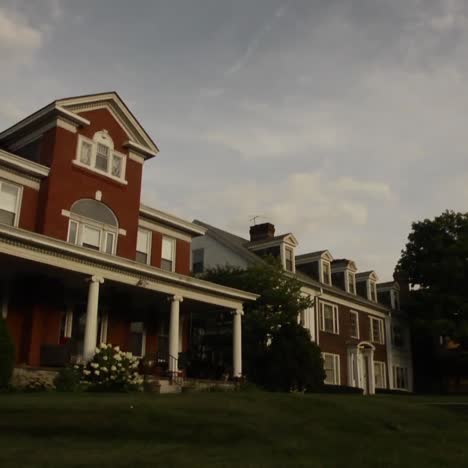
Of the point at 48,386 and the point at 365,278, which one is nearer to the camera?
the point at 48,386

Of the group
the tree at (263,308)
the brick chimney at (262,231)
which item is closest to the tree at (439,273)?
the brick chimney at (262,231)

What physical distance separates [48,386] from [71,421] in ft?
27.4

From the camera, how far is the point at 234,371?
26.8 m

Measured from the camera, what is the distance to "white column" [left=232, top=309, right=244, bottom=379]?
87.9ft

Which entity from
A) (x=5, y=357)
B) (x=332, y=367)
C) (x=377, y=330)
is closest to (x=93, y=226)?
(x=5, y=357)

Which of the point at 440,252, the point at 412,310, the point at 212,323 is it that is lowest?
the point at 212,323

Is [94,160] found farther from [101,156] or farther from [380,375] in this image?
[380,375]

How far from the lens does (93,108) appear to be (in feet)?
86.6

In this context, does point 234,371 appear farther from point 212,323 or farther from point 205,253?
point 205,253

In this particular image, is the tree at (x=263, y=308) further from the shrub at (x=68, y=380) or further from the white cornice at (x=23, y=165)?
the white cornice at (x=23, y=165)

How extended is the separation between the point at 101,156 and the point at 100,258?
251 inches

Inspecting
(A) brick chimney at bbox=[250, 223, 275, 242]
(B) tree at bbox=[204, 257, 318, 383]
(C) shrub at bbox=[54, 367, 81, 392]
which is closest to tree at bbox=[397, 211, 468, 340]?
(A) brick chimney at bbox=[250, 223, 275, 242]

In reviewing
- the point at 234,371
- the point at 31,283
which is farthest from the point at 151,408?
the point at 234,371

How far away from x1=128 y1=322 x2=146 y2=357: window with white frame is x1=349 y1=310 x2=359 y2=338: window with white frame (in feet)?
63.3
